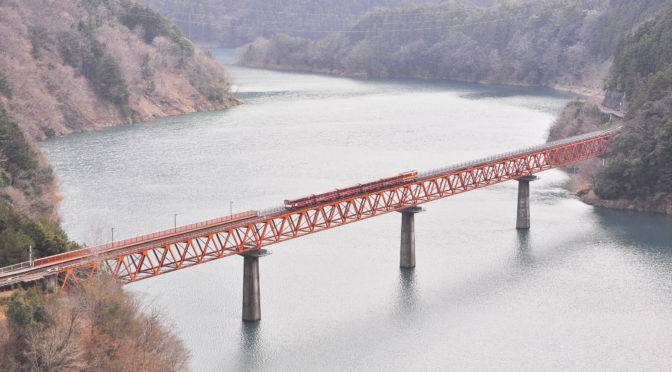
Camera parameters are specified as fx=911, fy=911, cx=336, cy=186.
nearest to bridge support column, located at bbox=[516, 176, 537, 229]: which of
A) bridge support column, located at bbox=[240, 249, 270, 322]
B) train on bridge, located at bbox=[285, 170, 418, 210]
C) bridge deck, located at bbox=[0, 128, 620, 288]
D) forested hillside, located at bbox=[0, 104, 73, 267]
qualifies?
bridge deck, located at bbox=[0, 128, 620, 288]

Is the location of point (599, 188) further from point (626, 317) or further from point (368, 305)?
point (368, 305)

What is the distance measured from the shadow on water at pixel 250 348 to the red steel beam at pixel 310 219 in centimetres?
672

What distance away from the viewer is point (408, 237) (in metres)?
91.9

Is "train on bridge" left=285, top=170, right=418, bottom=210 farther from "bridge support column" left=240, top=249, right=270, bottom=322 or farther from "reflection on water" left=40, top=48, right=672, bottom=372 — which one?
"reflection on water" left=40, top=48, right=672, bottom=372

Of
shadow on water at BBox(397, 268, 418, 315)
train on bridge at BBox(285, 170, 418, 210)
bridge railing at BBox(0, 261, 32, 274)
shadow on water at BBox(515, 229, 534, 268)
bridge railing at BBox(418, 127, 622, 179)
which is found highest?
bridge railing at BBox(418, 127, 622, 179)

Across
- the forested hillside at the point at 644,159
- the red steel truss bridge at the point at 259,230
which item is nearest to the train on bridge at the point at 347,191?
the red steel truss bridge at the point at 259,230

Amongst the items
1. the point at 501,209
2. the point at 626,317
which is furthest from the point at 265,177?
the point at 626,317

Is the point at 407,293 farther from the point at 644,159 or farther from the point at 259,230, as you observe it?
the point at 644,159

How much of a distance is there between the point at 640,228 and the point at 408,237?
34195 mm

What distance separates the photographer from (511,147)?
16212cm

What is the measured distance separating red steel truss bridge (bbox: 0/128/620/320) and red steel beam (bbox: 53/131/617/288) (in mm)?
76

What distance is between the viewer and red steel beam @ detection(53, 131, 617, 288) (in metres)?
69.6

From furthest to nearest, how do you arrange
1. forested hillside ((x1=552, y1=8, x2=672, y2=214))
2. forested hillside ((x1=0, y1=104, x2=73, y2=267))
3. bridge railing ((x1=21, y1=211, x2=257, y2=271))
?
forested hillside ((x1=552, y1=8, x2=672, y2=214))
forested hillside ((x1=0, y1=104, x2=73, y2=267))
bridge railing ((x1=21, y1=211, x2=257, y2=271))

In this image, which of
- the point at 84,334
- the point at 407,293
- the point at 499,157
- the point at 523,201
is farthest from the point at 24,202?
the point at 523,201
